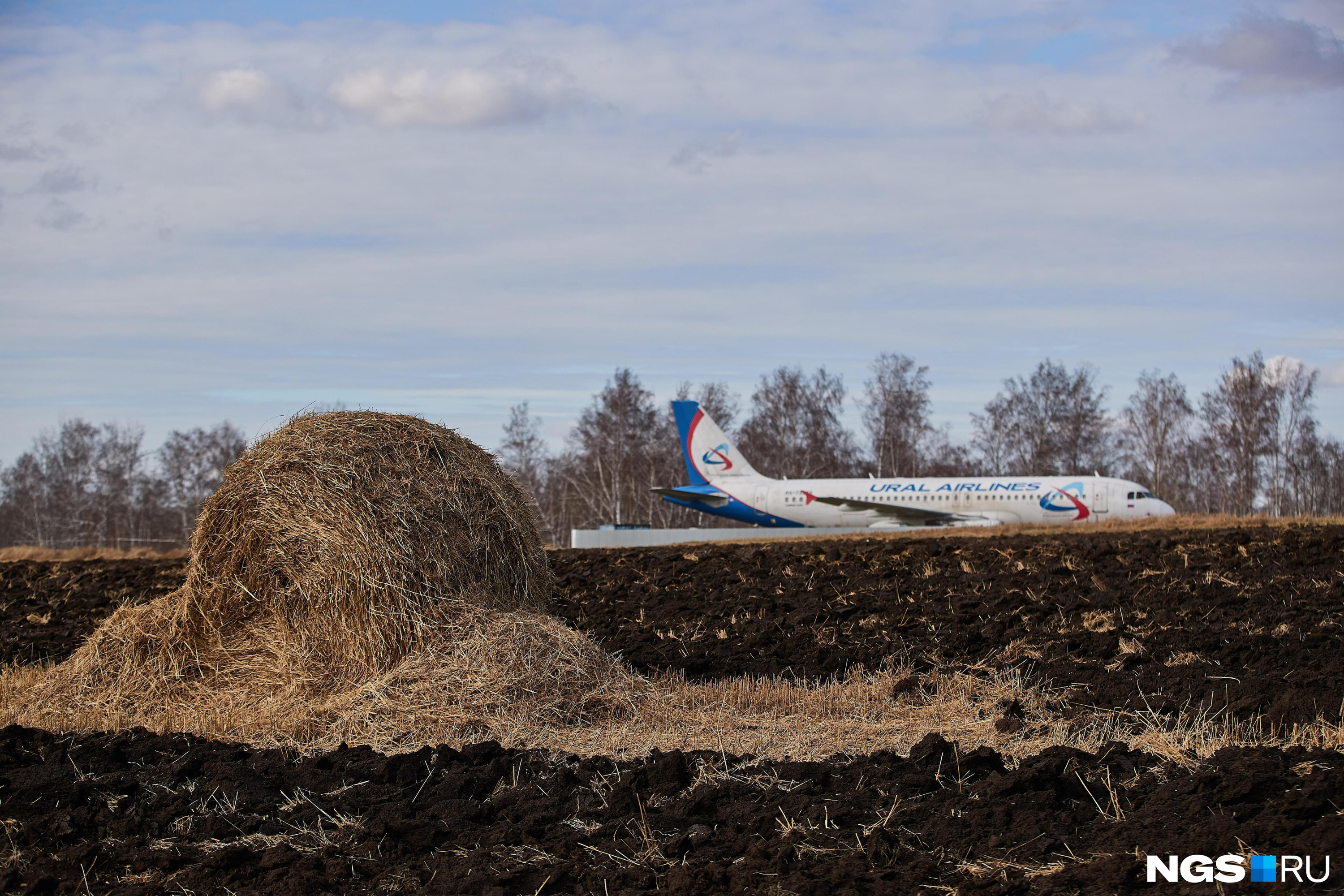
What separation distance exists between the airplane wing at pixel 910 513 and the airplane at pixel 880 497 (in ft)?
0.09

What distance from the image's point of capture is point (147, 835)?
4.68 meters

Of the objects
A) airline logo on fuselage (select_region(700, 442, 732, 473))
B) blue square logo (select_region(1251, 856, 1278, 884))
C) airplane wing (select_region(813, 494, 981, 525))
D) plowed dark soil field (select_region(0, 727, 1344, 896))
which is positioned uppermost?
airline logo on fuselage (select_region(700, 442, 732, 473))

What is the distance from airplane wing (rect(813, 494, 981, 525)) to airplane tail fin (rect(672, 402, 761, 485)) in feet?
15.0

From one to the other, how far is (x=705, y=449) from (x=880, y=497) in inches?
273

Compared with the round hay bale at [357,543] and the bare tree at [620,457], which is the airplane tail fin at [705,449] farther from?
the round hay bale at [357,543]

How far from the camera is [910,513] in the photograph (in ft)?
107

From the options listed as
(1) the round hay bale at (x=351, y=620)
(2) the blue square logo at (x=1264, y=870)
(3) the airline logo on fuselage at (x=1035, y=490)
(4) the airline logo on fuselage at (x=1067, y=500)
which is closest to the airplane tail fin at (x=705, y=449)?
(3) the airline logo on fuselage at (x=1035, y=490)

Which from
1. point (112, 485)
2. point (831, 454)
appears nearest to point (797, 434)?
point (831, 454)

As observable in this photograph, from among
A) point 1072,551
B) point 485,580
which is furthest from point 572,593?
point 1072,551

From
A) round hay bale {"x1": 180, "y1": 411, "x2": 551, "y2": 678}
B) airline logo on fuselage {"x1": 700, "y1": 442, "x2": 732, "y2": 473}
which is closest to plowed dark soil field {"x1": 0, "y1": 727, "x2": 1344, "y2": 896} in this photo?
round hay bale {"x1": 180, "y1": 411, "x2": 551, "y2": 678}

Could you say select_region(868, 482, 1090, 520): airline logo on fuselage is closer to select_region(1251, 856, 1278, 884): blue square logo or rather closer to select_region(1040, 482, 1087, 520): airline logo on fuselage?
select_region(1040, 482, 1087, 520): airline logo on fuselage

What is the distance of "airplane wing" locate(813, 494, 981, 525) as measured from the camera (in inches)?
1267

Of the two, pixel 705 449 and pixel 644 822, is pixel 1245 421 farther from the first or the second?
pixel 644 822

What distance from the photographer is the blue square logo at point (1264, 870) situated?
3.61 m
